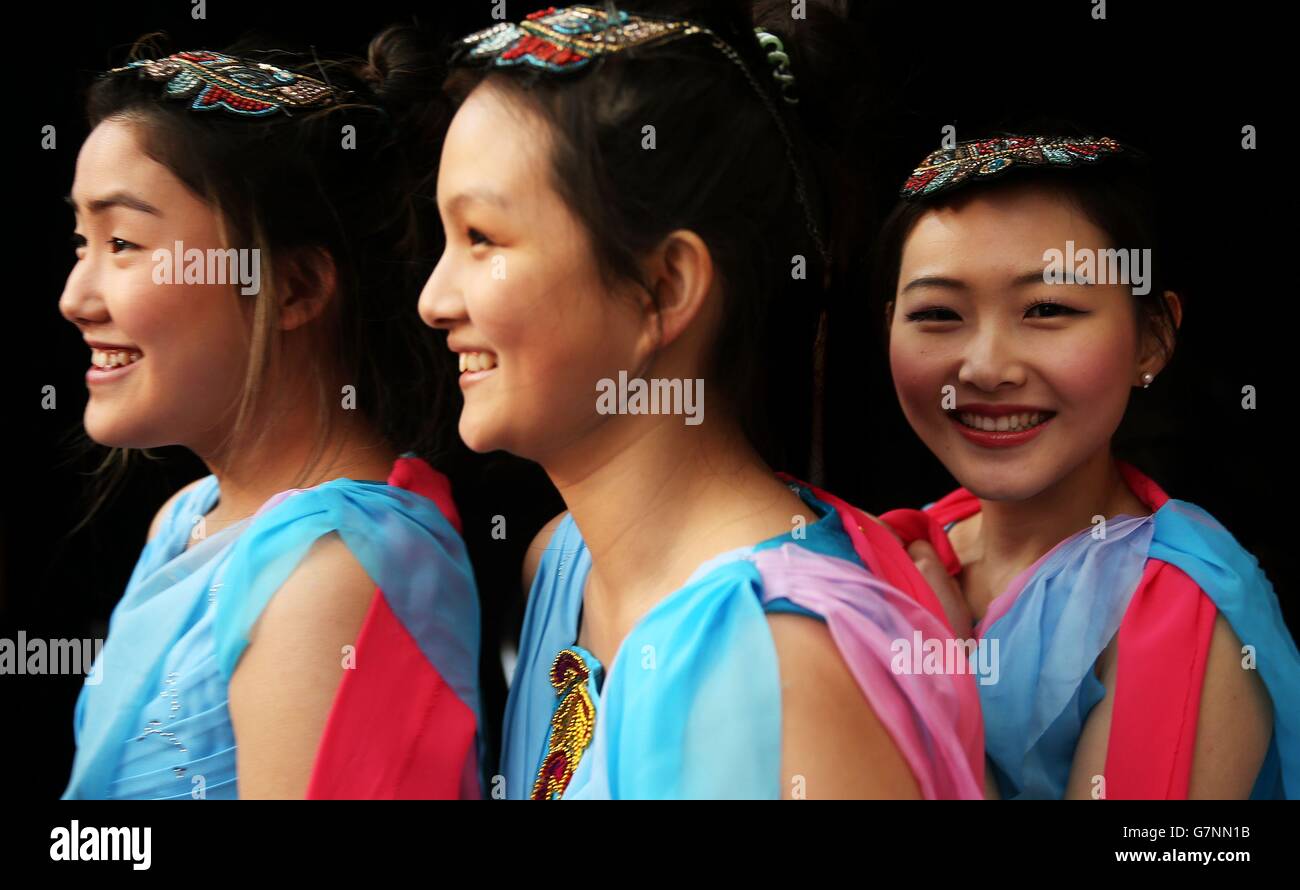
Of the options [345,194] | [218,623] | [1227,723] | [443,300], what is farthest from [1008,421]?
[218,623]

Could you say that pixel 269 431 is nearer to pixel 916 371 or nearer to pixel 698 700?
pixel 698 700

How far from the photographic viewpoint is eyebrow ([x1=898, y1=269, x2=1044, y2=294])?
68.7 inches

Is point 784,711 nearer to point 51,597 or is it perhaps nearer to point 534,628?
point 534,628

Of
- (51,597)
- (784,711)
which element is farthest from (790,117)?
(51,597)

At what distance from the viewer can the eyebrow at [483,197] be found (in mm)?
1427

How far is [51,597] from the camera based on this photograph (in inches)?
95.5

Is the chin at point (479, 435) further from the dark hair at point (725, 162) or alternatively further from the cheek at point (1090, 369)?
the cheek at point (1090, 369)

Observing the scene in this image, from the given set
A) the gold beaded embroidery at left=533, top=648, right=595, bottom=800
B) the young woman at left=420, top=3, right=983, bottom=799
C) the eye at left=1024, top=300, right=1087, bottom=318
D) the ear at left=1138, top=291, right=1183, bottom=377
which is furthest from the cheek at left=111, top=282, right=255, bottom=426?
the ear at left=1138, top=291, right=1183, bottom=377

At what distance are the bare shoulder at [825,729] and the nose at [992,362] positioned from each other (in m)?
0.59

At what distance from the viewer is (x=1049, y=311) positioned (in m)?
1.77

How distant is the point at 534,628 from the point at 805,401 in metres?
0.49

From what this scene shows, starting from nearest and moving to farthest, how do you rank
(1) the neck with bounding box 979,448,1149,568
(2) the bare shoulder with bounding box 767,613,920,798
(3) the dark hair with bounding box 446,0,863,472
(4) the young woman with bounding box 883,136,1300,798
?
(2) the bare shoulder with bounding box 767,613,920,798 → (3) the dark hair with bounding box 446,0,863,472 → (4) the young woman with bounding box 883,136,1300,798 → (1) the neck with bounding box 979,448,1149,568

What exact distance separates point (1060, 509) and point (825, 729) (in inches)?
30.1

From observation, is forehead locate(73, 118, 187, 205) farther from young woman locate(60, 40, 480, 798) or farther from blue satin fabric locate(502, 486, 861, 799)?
blue satin fabric locate(502, 486, 861, 799)
